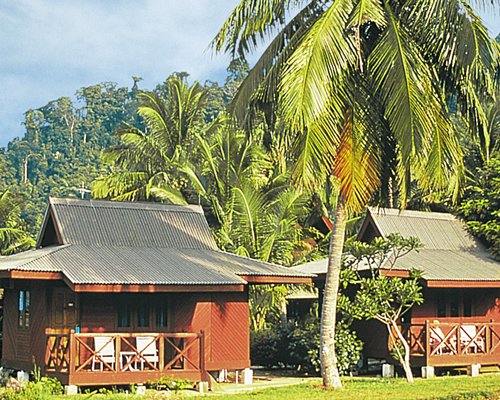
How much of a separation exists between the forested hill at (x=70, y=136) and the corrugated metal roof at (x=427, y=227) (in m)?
55.6

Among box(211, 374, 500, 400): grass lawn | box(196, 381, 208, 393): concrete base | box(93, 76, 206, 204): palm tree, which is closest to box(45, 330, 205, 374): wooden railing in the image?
box(196, 381, 208, 393): concrete base

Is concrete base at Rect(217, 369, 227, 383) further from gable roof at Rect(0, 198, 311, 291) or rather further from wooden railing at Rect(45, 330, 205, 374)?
gable roof at Rect(0, 198, 311, 291)

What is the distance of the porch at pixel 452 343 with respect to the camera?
70.9 feet

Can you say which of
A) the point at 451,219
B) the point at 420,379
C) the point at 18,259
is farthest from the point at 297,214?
the point at 18,259

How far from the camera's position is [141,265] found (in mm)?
19844

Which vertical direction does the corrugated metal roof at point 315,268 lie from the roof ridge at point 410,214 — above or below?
below

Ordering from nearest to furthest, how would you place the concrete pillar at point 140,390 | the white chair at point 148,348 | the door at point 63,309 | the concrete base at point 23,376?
the concrete pillar at point 140,390, the white chair at point 148,348, the concrete base at point 23,376, the door at point 63,309

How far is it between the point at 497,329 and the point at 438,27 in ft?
29.6

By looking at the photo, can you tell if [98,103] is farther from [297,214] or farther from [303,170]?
[303,170]

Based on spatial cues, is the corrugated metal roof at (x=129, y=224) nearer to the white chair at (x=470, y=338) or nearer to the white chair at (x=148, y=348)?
the white chair at (x=148, y=348)

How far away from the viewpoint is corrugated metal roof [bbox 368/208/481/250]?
80.5 ft

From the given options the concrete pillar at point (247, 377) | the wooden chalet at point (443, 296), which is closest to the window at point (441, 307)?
the wooden chalet at point (443, 296)

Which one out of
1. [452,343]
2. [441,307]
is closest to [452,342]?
[452,343]

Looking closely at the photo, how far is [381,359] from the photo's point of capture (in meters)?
23.0
